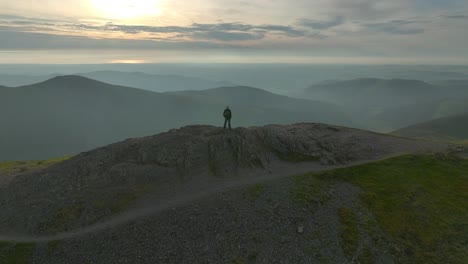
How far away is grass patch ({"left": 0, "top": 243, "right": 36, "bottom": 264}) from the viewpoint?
127 feet

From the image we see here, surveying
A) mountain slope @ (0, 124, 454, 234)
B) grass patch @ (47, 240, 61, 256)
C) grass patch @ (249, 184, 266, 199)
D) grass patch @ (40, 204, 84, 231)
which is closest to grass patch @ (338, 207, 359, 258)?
grass patch @ (249, 184, 266, 199)

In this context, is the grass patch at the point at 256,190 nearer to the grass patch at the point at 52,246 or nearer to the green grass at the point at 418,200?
the green grass at the point at 418,200

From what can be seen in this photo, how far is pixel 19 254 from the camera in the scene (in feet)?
129

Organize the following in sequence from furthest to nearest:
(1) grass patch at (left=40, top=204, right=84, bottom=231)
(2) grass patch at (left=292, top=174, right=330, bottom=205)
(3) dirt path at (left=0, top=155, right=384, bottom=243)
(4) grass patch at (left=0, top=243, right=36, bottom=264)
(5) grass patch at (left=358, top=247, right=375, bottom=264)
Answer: (2) grass patch at (left=292, top=174, right=330, bottom=205), (1) grass patch at (left=40, top=204, right=84, bottom=231), (3) dirt path at (left=0, top=155, right=384, bottom=243), (4) grass patch at (left=0, top=243, right=36, bottom=264), (5) grass patch at (left=358, top=247, right=375, bottom=264)

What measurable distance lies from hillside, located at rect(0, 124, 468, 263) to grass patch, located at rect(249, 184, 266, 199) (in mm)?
150

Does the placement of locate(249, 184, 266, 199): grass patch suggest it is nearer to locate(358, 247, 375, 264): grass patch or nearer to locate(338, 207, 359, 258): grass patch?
locate(338, 207, 359, 258): grass patch

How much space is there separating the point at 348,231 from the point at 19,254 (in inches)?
1624

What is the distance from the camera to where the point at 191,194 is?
156 feet

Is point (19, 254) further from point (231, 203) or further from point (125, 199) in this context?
point (231, 203)

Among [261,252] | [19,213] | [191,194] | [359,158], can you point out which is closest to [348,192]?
[359,158]

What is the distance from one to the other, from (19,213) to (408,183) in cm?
5943

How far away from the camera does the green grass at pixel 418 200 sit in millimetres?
39750

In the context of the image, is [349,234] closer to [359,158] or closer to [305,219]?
[305,219]

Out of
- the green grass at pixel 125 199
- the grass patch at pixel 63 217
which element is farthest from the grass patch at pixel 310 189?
the grass patch at pixel 63 217
